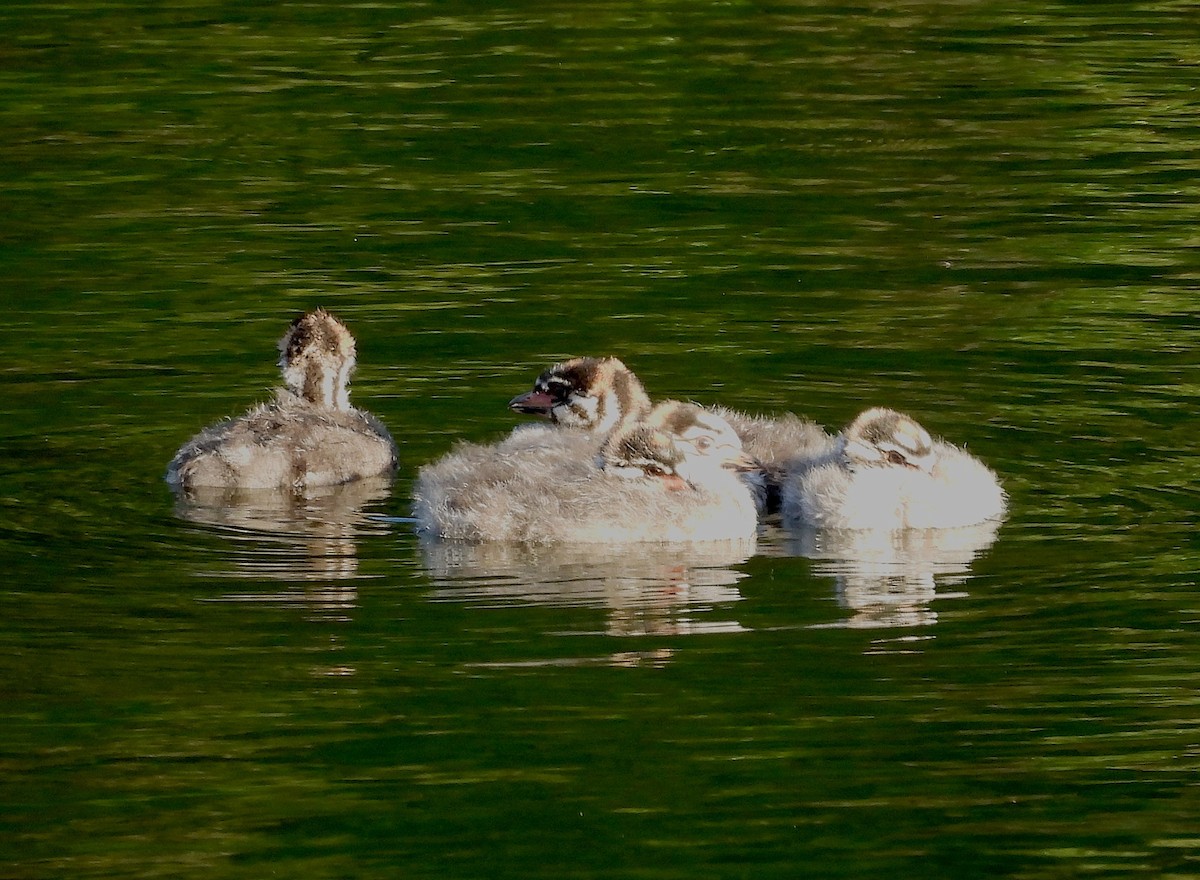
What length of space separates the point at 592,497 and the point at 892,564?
1.23 metres

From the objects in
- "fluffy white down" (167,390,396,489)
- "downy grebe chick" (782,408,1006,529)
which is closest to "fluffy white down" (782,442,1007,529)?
"downy grebe chick" (782,408,1006,529)

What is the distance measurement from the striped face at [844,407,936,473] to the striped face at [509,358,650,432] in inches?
56.0

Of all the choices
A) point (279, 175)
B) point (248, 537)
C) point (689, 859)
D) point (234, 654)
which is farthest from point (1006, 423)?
point (279, 175)

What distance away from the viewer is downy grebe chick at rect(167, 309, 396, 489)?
11.4m

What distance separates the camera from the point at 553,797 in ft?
24.0

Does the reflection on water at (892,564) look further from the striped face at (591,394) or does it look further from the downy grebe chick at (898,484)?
the striped face at (591,394)

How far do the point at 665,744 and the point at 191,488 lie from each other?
4181 mm

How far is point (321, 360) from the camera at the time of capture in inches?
490

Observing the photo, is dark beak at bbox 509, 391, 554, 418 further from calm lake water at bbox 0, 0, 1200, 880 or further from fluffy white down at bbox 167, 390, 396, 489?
fluffy white down at bbox 167, 390, 396, 489

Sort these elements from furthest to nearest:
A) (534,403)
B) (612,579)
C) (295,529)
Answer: (534,403), (295,529), (612,579)

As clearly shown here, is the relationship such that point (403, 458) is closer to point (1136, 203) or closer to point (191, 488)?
point (191, 488)

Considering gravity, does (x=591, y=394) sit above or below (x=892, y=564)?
above

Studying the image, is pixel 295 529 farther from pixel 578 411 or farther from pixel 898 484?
pixel 898 484

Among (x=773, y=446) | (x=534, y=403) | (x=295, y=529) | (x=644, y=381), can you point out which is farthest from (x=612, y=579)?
(x=644, y=381)
